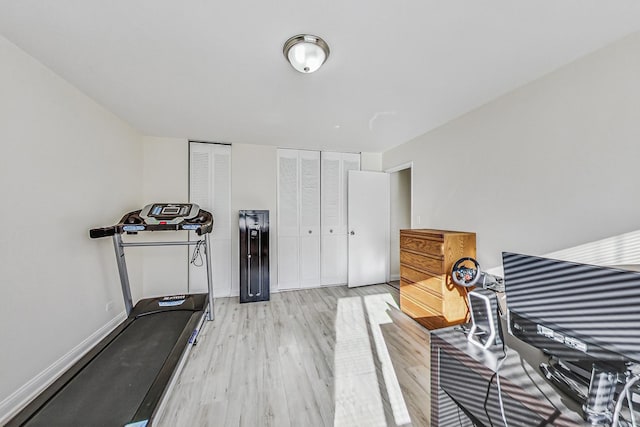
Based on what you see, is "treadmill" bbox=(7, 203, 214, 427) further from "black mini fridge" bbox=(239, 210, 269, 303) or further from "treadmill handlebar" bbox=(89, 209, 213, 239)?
"black mini fridge" bbox=(239, 210, 269, 303)

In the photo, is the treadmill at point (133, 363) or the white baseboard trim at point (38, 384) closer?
the treadmill at point (133, 363)

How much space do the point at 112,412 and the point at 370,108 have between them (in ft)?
9.88

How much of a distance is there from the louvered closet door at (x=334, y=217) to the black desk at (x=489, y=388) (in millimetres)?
2927

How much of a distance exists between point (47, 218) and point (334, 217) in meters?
3.38

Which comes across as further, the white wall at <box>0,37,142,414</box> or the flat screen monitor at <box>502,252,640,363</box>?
the white wall at <box>0,37,142,414</box>

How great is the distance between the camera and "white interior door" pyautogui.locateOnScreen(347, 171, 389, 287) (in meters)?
4.12

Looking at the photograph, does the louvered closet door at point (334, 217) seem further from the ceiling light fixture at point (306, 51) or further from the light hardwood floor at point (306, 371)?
the ceiling light fixture at point (306, 51)

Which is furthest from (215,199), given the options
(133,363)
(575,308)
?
(575,308)

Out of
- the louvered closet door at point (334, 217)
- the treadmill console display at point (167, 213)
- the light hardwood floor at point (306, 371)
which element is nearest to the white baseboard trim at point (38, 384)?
the light hardwood floor at point (306, 371)

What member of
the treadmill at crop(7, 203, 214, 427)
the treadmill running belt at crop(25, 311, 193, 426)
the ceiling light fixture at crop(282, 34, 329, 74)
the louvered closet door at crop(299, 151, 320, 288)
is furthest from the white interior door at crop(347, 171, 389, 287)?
the treadmill running belt at crop(25, 311, 193, 426)

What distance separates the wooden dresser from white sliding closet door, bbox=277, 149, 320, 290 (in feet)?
5.71

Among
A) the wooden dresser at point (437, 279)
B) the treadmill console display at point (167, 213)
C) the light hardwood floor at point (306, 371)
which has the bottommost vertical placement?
the light hardwood floor at point (306, 371)

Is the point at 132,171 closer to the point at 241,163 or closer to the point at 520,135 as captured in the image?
the point at 241,163

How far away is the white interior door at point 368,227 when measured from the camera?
4121mm
